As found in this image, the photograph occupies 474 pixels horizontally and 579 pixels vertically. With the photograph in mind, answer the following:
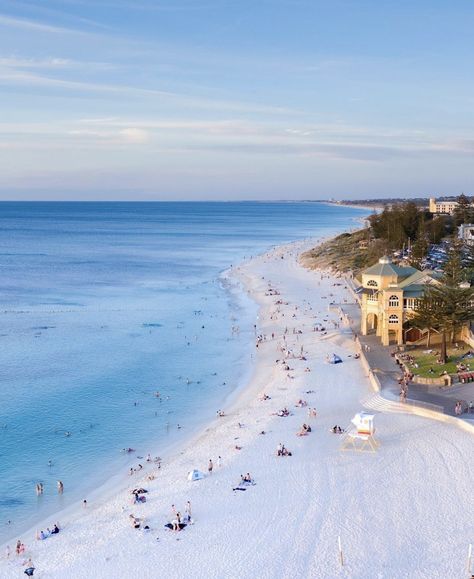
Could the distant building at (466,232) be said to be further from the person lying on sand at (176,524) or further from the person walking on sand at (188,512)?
the person lying on sand at (176,524)

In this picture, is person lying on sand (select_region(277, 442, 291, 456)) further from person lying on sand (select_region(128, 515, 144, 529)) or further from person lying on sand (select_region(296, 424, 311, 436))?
person lying on sand (select_region(128, 515, 144, 529))

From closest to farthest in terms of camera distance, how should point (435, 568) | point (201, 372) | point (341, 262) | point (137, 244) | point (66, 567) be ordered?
point (435, 568)
point (66, 567)
point (201, 372)
point (341, 262)
point (137, 244)

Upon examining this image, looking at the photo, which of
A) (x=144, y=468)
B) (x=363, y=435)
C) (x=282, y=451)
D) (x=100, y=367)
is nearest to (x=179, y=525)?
(x=144, y=468)

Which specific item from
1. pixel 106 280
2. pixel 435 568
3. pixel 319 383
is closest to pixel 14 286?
pixel 106 280

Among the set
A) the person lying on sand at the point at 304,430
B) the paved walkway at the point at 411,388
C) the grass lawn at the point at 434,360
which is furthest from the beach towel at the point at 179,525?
the grass lawn at the point at 434,360

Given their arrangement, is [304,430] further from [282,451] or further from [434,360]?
[434,360]

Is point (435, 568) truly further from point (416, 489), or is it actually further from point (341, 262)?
point (341, 262)
